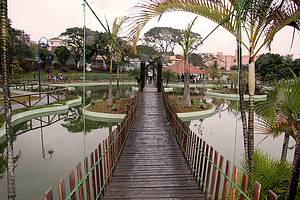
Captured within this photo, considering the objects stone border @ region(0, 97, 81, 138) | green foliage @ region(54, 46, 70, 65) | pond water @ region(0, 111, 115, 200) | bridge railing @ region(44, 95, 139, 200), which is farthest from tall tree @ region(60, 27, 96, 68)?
bridge railing @ region(44, 95, 139, 200)

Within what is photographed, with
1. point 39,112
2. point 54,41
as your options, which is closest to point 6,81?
point 39,112

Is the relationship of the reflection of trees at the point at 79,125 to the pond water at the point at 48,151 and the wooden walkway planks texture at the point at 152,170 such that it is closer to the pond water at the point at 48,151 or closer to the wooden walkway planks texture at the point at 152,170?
the pond water at the point at 48,151

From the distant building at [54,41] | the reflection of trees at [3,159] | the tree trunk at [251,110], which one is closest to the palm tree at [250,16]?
the tree trunk at [251,110]

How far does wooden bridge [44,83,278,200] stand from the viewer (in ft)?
8.95

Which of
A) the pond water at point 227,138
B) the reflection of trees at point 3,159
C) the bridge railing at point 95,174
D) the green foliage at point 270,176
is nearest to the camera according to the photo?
the bridge railing at point 95,174

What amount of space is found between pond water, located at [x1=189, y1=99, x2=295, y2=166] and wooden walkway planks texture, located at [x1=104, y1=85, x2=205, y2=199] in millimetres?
1663

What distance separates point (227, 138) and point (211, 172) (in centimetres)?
701

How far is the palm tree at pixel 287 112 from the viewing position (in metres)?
2.70

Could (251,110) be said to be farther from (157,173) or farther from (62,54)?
(62,54)

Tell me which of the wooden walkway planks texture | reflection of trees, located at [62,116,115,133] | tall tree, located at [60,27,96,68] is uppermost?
tall tree, located at [60,27,96,68]

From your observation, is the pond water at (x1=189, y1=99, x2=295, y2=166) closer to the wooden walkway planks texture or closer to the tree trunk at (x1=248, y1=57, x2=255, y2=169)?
the wooden walkway planks texture

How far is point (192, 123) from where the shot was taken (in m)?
13.1

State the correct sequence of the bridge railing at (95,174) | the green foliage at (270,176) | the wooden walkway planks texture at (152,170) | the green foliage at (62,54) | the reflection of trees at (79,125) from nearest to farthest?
the bridge railing at (95,174) < the green foliage at (270,176) < the wooden walkway planks texture at (152,170) < the reflection of trees at (79,125) < the green foliage at (62,54)

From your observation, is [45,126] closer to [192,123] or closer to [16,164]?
[16,164]
